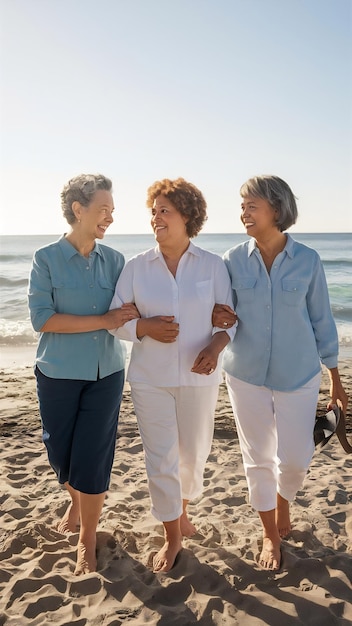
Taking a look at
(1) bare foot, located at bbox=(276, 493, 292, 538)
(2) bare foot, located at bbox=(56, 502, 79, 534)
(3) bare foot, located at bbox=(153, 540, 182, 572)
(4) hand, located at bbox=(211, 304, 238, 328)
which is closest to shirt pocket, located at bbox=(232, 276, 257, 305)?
(4) hand, located at bbox=(211, 304, 238, 328)

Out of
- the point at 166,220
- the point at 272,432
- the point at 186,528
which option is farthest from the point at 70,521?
the point at 166,220

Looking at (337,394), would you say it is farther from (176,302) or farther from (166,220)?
(166,220)

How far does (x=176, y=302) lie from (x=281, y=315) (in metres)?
0.58

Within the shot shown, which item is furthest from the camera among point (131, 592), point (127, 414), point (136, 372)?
point (127, 414)

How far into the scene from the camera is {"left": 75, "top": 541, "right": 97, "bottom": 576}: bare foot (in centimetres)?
322

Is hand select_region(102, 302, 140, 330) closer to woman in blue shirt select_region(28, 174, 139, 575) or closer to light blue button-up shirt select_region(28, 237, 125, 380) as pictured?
woman in blue shirt select_region(28, 174, 139, 575)

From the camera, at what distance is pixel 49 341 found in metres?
3.26

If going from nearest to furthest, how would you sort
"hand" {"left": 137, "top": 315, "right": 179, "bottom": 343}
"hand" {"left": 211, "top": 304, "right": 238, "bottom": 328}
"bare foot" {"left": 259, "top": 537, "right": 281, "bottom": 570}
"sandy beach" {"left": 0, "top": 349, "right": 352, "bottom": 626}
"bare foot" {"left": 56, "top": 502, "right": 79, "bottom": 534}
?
"sandy beach" {"left": 0, "top": 349, "right": 352, "bottom": 626}, "hand" {"left": 137, "top": 315, "right": 179, "bottom": 343}, "hand" {"left": 211, "top": 304, "right": 238, "bottom": 328}, "bare foot" {"left": 259, "top": 537, "right": 281, "bottom": 570}, "bare foot" {"left": 56, "top": 502, "right": 79, "bottom": 534}

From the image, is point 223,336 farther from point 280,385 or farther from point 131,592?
point 131,592

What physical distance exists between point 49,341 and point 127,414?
3.16 m

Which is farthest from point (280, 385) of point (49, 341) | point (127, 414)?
point (127, 414)

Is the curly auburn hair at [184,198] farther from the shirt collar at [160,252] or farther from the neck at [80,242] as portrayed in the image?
the neck at [80,242]

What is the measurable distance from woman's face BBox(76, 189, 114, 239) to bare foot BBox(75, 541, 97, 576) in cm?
176

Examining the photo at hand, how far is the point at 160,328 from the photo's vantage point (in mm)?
3023
